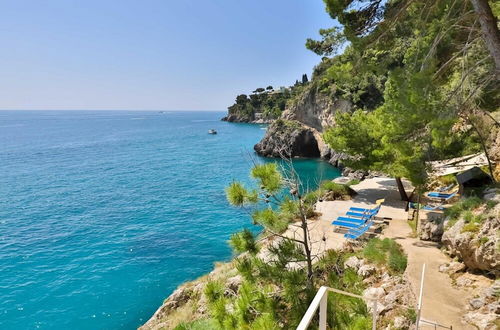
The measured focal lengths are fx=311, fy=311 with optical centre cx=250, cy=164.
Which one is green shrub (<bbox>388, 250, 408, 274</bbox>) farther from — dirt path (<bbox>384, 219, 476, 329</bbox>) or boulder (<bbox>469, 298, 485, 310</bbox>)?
boulder (<bbox>469, 298, 485, 310</bbox>)

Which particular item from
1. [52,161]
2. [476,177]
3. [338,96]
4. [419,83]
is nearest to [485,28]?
[419,83]

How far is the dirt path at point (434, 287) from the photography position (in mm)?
5805

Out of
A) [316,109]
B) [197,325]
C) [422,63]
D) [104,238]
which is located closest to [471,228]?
[422,63]

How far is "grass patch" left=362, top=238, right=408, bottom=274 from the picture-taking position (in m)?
8.54

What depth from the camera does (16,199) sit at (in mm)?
29219

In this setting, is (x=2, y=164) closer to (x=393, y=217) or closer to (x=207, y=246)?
(x=207, y=246)

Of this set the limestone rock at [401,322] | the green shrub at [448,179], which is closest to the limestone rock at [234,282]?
the limestone rock at [401,322]

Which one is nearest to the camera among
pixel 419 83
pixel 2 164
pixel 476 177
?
pixel 419 83

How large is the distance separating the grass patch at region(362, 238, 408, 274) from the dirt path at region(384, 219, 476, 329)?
0.24 m

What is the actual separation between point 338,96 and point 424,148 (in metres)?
35.2

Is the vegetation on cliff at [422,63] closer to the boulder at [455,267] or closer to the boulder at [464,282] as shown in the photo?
the boulder at [455,267]

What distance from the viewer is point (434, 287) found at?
694 cm

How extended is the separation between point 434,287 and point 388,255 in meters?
2.33

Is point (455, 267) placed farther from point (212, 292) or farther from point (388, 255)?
point (212, 292)
